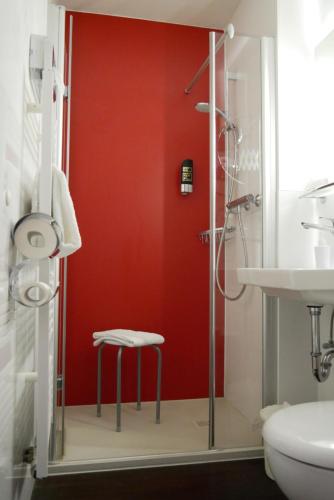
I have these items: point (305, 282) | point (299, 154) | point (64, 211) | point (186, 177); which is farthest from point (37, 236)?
point (186, 177)

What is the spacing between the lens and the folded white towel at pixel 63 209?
1.43m

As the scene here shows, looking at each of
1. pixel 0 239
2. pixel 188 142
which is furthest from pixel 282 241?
pixel 0 239

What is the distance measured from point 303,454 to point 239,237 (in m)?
1.17

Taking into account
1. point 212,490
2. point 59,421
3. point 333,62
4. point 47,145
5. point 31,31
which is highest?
point 333,62

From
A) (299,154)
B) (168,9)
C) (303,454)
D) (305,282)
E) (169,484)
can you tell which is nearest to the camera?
(303,454)

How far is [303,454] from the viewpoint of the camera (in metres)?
1.00

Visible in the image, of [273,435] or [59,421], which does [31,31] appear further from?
[59,421]

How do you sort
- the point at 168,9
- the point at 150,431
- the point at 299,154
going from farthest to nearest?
the point at 168,9 → the point at 150,431 → the point at 299,154

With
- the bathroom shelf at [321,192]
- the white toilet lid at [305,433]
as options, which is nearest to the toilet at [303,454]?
the white toilet lid at [305,433]

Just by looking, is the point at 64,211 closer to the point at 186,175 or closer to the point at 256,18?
the point at 186,175

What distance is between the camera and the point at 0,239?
99cm

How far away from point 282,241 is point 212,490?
1165mm

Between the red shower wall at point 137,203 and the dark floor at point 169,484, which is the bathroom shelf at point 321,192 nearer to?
the red shower wall at point 137,203

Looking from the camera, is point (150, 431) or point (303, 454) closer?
point (303, 454)
